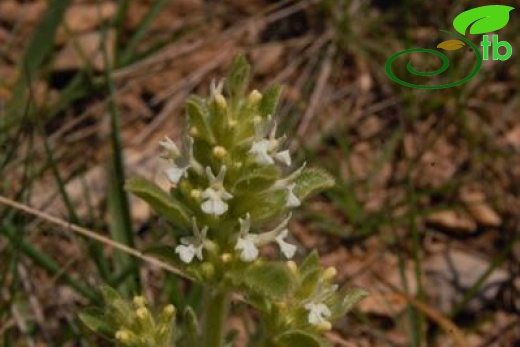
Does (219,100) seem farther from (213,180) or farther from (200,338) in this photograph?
(200,338)

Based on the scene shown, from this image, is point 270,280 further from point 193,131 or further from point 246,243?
point 193,131

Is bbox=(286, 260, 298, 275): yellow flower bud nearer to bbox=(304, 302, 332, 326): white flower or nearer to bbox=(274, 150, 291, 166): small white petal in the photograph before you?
bbox=(304, 302, 332, 326): white flower

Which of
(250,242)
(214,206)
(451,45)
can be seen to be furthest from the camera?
(451,45)

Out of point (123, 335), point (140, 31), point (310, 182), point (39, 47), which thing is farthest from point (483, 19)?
point (123, 335)

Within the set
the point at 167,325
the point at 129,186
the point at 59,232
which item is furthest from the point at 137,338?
the point at 59,232

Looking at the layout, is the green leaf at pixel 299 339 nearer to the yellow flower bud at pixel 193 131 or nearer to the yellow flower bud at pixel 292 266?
the yellow flower bud at pixel 292 266

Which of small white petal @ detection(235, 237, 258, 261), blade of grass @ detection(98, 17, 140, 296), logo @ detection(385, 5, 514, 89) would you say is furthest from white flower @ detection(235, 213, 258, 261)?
logo @ detection(385, 5, 514, 89)

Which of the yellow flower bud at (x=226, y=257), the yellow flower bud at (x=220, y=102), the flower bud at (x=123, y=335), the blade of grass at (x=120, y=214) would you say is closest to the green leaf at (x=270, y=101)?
the yellow flower bud at (x=220, y=102)
